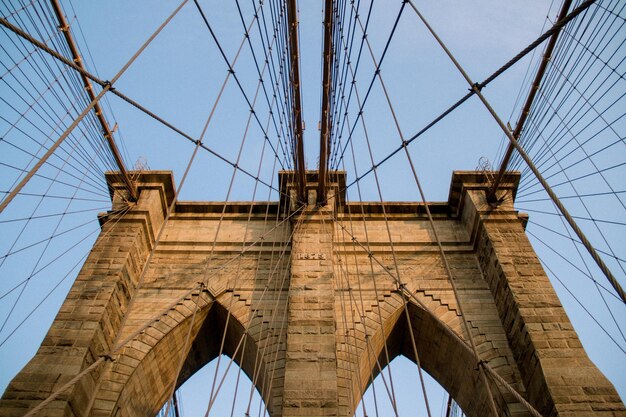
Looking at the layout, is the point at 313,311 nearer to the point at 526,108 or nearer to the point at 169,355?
the point at 169,355

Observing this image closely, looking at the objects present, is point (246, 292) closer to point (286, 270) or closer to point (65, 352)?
point (286, 270)

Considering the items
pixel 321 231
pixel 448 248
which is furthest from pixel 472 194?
pixel 321 231

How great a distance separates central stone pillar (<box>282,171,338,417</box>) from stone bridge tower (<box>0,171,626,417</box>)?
22 millimetres

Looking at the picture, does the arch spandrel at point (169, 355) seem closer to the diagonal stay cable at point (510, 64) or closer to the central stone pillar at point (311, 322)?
the central stone pillar at point (311, 322)

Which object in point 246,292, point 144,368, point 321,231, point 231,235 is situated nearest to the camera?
point 144,368

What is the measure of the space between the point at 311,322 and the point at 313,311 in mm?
217

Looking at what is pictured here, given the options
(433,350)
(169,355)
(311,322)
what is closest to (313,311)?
(311,322)

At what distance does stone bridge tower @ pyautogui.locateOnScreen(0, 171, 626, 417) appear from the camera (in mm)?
6398

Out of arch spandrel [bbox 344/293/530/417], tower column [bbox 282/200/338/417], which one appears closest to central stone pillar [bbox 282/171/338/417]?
tower column [bbox 282/200/338/417]


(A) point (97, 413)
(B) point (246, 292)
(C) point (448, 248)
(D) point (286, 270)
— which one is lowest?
(A) point (97, 413)

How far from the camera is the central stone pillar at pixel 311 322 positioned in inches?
245

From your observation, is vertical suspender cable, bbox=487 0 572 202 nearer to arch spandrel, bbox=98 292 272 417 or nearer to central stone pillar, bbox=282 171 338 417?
central stone pillar, bbox=282 171 338 417

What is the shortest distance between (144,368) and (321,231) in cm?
387

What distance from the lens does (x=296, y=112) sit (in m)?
7.91
